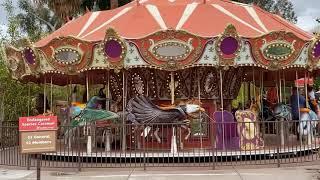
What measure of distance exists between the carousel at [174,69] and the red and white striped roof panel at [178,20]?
0.11 ft

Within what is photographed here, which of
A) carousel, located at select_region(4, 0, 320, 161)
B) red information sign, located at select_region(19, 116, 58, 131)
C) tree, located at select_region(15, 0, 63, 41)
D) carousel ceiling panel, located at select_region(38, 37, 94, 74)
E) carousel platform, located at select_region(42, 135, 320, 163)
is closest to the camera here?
red information sign, located at select_region(19, 116, 58, 131)

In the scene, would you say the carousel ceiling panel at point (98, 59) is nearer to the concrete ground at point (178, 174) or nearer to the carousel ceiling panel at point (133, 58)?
the carousel ceiling panel at point (133, 58)

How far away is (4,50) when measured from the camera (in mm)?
17281

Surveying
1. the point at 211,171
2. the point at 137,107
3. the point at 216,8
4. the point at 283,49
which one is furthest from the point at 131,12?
the point at 211,171

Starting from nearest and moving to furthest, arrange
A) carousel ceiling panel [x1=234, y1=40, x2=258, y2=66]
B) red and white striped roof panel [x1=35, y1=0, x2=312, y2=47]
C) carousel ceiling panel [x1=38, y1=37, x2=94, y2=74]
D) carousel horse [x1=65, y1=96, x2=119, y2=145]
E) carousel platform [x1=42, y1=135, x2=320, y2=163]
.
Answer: carousel platform [x1=42, y1=135, x2=320, y2=163] → carousel ceiling panel [x1=234, y1=40, x2=258, y2=66] → carousel horse [x1=65, y1=96, x2=119, y2=145] → carousel ceiling panel [x1=38, y1=37, x2=94, y2=74] → red and white striped roof panel [x1=35, y1=0, x2=312, y2=47]

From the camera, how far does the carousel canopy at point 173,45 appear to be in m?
14.0

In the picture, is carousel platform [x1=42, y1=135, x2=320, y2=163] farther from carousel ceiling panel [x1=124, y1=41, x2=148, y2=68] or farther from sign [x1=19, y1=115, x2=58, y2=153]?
sign [x1=19, y1=115, x2=58, y2=153]

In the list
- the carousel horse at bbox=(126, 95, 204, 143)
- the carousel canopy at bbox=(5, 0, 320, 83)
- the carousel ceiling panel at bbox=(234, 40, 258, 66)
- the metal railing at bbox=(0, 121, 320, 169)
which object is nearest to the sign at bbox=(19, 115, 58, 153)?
the metal railing at bbox=(0, 121, 320, 169)

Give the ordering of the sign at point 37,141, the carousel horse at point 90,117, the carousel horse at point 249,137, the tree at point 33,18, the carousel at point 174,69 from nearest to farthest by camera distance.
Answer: the sign at point 37,141
the carousel horse at point 249,137
the carousel at point 174,69
the carousel horse at point 90,117
the tree at point 33,18

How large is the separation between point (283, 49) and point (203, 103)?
116 inches

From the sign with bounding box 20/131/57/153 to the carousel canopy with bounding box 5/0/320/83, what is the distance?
5005mm

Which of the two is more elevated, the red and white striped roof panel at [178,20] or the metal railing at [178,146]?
the red and white striped roof panel at [178,20]

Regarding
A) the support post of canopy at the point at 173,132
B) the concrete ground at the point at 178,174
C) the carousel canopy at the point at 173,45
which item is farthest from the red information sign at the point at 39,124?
the carousel canopy at the point at 173,45

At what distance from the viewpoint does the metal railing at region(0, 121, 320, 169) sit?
13.0m
